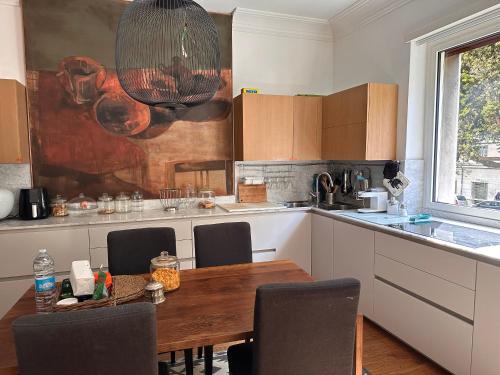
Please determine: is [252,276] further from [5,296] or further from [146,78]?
[5,296]

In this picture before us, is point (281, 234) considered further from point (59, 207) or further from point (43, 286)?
point (43, 286)

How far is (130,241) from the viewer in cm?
212

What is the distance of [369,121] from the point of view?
2.92 metres

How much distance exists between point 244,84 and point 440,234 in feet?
7.43

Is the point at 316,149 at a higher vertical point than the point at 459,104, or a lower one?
lower

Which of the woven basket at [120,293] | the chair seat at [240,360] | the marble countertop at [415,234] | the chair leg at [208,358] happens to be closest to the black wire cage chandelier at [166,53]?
the woven basket at [120,293]

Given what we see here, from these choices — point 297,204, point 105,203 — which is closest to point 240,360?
point 105,203

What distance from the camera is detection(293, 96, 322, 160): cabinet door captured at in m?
3.46

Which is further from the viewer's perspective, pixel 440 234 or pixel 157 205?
pixel 157 205

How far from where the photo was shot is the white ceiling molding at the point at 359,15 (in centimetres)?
304

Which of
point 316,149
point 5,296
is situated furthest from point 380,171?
point 5,296

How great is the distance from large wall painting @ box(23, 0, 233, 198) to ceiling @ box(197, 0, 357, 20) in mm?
147

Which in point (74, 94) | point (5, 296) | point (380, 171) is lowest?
point (5, 296)

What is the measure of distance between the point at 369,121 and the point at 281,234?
1.25 meters
